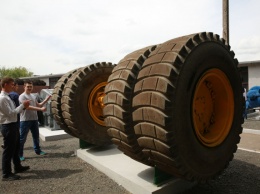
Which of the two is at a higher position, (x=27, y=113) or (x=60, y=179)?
(x=27, y=113)

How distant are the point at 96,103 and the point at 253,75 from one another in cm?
1773

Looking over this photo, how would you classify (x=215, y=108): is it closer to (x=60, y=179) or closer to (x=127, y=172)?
(x=127, y=172)

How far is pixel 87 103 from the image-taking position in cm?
507

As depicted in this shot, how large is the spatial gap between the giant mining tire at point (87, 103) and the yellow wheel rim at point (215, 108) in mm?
2507

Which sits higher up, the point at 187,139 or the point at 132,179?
the point at 187,139

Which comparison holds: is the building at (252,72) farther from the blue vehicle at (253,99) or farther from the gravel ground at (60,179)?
the gravel ground at (60,179)

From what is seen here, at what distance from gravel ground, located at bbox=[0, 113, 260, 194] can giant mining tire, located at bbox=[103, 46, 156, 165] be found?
3.06 ft

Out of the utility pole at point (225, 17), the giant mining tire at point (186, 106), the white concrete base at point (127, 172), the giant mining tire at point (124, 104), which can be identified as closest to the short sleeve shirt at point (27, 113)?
the white concrete base at point (127, 172)

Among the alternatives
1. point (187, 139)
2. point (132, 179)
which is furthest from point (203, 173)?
point (132, 179)

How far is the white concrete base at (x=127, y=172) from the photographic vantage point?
328cm

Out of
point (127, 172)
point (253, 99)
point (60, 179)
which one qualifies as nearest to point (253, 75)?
point (253, 99)

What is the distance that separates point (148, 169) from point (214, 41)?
2.16m

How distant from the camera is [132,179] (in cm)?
357

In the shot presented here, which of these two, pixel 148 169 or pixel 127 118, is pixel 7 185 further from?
pixel 127 118
